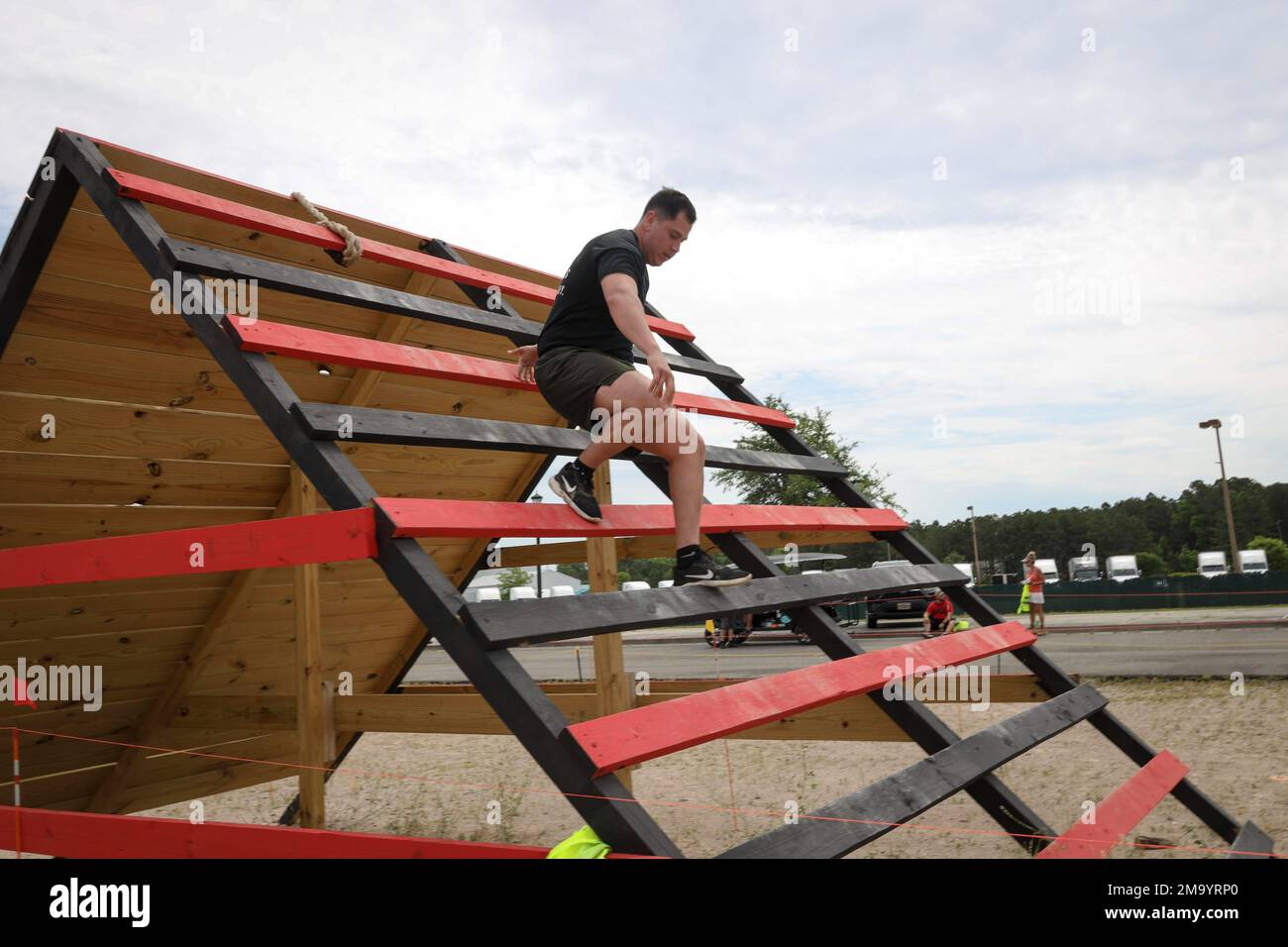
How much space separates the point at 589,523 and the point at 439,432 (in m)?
0.55

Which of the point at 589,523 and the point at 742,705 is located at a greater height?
the point at 589,523

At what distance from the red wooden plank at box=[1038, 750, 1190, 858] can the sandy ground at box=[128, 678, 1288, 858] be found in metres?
0.93

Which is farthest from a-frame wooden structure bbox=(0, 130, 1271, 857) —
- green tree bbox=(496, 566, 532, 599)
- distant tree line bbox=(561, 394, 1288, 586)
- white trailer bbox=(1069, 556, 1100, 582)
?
distant tree line bbox=(561, 394, 1288, 586)

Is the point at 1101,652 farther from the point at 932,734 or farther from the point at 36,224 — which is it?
the point at 36,224

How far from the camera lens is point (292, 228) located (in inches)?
148

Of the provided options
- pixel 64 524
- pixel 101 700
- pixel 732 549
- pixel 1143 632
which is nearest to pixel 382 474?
pixel 64 524

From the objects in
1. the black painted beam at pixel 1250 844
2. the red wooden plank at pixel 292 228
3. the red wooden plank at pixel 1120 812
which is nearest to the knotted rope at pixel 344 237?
the red wooden plank at pixel 292 228

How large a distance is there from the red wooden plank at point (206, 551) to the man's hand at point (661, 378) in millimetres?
882

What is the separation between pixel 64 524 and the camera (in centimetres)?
432

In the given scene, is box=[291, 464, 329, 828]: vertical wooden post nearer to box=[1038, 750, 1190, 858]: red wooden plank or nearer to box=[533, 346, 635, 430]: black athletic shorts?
box=[533, 346, 635, 430]: black athletic shorts

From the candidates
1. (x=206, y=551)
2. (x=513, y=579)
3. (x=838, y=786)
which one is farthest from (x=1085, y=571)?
(x=206, y=551)

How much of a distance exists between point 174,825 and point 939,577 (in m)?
2.97
